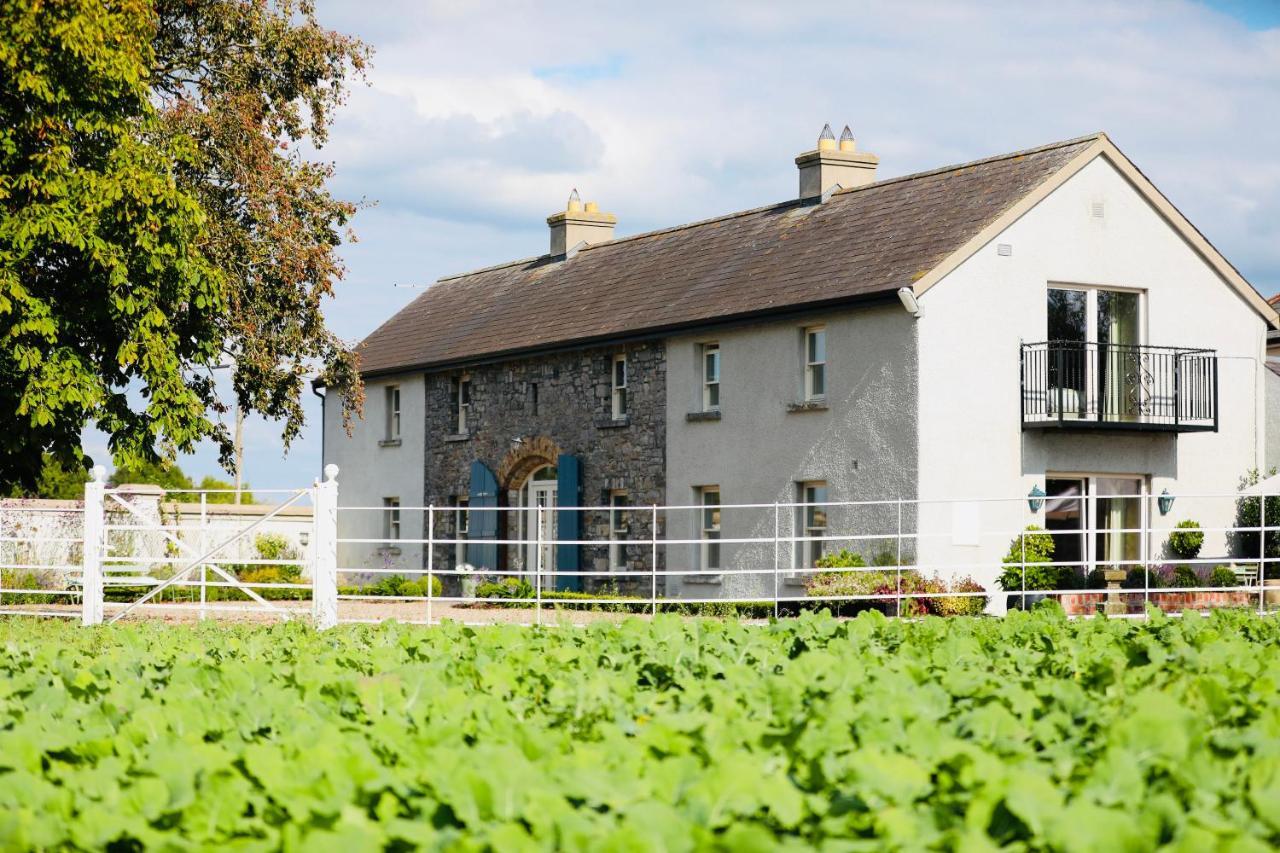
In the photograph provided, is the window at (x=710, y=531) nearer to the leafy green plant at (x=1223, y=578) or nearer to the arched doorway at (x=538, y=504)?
the arched doorway at (x=538, y=504)

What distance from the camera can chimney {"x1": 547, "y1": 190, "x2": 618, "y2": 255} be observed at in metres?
33.1

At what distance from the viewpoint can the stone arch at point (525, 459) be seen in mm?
28609

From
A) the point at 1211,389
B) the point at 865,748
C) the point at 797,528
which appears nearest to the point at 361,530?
the point at 797,528

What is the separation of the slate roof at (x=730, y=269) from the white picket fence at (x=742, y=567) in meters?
3.29

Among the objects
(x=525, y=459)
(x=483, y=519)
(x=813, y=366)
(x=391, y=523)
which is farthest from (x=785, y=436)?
(x=391, y=523)

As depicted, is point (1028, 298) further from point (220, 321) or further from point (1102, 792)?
point (1102, 792)

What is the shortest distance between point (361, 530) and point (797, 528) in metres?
12.3

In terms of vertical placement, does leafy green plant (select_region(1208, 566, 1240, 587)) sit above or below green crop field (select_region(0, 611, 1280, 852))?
below

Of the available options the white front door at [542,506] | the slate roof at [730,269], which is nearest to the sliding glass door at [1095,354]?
the slate roof at [730,269]

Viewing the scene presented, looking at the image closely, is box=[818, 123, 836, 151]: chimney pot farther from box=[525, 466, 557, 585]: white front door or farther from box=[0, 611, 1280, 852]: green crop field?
box=[0, 611, 1280, 852]: green crop field

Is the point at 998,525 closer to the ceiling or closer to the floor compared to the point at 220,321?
closer to the floor

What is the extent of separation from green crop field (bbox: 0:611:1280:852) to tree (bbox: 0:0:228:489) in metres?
11.4

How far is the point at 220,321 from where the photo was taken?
24797mm

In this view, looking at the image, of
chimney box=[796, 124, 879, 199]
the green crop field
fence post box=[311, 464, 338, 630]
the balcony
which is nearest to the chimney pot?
chimney box=[796, 124, 879, 199]
